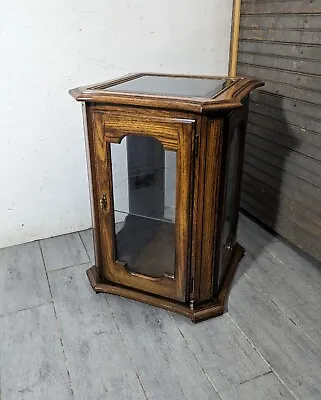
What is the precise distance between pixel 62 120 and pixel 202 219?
79 centimetres

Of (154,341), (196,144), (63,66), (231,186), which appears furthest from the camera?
(63,66)

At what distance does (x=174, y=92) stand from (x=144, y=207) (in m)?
0.43

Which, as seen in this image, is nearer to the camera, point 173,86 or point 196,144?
point 196,144

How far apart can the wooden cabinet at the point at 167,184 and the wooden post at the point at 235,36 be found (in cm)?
48

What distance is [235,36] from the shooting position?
180cm

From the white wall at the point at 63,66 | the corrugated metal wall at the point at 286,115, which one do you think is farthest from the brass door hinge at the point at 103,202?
the corrugated metal wall at the point at 286,115

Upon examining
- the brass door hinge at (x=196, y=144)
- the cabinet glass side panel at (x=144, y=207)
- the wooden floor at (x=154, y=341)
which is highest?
the brass door hinge at (x=196, y=144)

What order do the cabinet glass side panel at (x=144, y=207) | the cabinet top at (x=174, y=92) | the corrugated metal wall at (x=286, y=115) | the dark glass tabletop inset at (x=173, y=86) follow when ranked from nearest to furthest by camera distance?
the cabinet top at (x=174, y=92) < the dark glass tabletop inset at (x=173, y=86) < the cabinet glass side panel at (x=144, y=207) < the corrugated metal wall at (x=286, y=115)

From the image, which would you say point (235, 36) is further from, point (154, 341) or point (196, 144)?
point (154, 341)

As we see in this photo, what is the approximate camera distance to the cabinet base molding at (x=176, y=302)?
53.1 inches

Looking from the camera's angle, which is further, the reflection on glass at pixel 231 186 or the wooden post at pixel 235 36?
the wooden post at pixel 235 36

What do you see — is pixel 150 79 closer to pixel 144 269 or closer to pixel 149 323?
pixel 144 269

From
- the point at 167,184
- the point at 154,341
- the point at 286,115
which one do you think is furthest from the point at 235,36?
the point at 154,341

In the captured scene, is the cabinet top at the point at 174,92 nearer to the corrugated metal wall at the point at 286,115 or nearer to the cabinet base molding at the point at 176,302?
the corrugated metal wall at the point at 286,115
